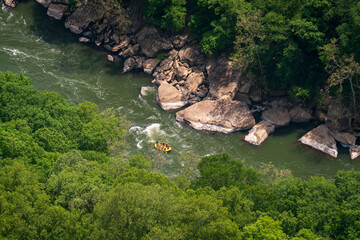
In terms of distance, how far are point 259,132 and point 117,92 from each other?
19.2 meters

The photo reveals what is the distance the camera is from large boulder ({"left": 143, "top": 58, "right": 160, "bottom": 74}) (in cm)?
6981

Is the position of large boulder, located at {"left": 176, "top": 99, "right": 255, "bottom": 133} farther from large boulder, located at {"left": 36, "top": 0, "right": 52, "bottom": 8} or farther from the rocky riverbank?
large boulder, located at {"left": 36, "top": 0, "right": 52, "bottom": 8}

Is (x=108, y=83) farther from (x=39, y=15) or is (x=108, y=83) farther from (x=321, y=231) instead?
(x=321, y=231)

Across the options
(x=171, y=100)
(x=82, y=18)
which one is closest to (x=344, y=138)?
(x=171, y=100)

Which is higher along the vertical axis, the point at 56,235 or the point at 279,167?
the point at 56,235

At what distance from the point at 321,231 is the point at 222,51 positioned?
3135cm

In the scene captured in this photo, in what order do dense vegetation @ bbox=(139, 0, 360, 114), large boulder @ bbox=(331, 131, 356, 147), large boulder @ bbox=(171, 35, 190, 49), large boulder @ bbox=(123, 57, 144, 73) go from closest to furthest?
1. dense vegetation @ bbox=(139, 0, 360, 114)
2. large boulder @ bbox=(331, 131, 356, 147)
3. large boulder @ bbox=(171, 35, 190, 49)
4. large boulder @ bbox=(123, 57, 144, 73)

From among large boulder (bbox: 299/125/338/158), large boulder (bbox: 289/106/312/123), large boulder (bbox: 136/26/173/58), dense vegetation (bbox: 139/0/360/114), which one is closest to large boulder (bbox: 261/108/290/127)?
large boulder (bbox: 289/106/312/123)

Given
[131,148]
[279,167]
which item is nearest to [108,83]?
[131,148]

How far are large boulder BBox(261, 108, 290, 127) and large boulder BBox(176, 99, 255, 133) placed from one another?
69.6 inches

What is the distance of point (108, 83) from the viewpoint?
69375 mm

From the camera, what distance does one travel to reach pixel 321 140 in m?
58.9

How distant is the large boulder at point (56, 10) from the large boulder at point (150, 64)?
1676cm

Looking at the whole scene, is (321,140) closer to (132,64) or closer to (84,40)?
(132,64)
